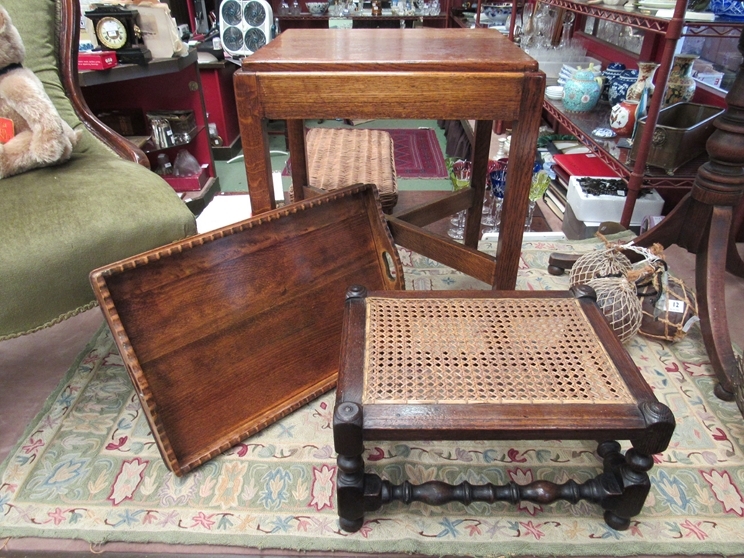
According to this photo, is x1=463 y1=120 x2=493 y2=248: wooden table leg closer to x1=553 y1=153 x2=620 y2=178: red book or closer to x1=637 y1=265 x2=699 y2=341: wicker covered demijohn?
x1=637 y1=265 x2=699 y2=341: wicker covered demijohn

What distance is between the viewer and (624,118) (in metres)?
1.65

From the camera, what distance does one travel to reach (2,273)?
2.79 feet

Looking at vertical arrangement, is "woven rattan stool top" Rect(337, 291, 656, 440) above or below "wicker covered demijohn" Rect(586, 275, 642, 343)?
above

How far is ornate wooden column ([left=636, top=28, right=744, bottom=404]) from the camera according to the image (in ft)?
3.79

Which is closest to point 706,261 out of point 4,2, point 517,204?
point 517,204

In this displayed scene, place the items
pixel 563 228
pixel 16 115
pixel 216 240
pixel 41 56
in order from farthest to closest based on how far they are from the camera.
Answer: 1. pixel 563 228
2. pixel 41 56
3. pixel 16 115
4. pixel 216 240

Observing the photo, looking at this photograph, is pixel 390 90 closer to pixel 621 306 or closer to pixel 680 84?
pixel 621 306

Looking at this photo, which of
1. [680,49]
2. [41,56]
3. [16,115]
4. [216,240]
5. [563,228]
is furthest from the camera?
[563,228]

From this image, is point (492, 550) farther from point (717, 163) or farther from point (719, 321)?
point (717, 163)

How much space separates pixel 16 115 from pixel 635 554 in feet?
4.88

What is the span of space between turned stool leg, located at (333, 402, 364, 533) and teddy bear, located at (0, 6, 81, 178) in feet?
2.88

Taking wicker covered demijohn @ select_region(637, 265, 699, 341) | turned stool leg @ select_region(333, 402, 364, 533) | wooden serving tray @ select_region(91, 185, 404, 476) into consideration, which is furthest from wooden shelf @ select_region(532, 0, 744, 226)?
turned stool leg @ select_region(333, 402, 364, 533)

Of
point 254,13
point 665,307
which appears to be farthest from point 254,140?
point 254,13

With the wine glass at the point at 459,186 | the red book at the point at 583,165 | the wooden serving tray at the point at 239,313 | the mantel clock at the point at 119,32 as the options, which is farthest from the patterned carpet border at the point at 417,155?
the wooden serving tray at the point at 239,313
